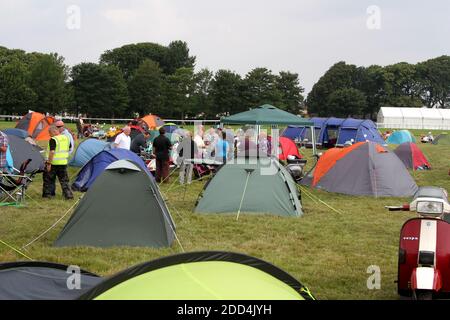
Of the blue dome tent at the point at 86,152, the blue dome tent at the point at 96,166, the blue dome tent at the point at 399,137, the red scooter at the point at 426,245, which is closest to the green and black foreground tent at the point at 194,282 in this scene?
the red scooter at the point at 426,245

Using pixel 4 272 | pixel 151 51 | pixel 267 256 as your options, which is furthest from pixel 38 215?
pixel 151 51

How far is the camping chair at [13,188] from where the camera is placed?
10070 mm

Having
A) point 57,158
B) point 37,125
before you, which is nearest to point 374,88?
point 37,125

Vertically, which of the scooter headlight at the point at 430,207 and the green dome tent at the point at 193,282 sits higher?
the scooter headlight at the point at 430,207

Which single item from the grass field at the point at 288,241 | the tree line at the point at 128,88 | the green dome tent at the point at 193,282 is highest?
the tree line at the point at 128,88

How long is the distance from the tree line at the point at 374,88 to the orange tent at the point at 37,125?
55.3 metres

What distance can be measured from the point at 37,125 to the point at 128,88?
43.0 m

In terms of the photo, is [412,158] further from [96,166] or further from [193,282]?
[193,282]

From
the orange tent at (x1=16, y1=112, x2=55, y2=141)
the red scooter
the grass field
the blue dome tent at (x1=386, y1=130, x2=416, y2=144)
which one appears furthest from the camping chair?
the blue dome tent at (x1=386, y1=130, x2=416, y2=144)

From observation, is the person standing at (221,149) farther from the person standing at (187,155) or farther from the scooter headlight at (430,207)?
the scooter headlight at (430,207)

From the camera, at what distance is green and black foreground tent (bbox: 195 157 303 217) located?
9.47m

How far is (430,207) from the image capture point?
4680 millimetres

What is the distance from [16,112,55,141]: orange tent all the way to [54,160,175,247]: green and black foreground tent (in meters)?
21.3

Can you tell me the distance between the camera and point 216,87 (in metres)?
70.9
